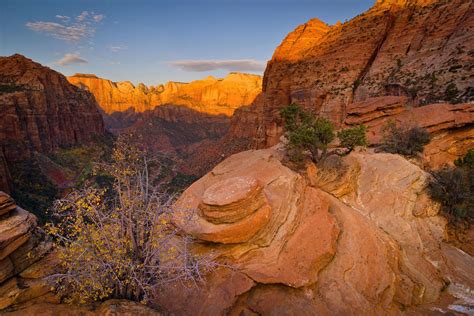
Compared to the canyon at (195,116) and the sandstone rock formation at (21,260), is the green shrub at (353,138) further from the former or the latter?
the canyon at (195,116)

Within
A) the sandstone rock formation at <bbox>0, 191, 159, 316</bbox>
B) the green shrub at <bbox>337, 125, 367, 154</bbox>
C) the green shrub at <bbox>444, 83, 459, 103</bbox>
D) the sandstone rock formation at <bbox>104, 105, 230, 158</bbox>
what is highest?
the green shrub at <bbox>444, 83, 459, 103</bbox>

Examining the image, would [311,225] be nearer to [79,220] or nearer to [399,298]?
[399,298]

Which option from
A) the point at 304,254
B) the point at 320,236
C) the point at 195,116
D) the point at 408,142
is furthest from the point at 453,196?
the point at 195,116

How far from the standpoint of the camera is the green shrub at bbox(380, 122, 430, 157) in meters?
17.8

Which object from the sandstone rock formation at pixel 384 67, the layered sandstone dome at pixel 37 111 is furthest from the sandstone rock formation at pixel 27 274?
the layered sandstone dome at pixel 37 111

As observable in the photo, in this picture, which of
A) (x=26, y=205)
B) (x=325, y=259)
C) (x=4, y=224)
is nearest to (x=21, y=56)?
(x=26, y=205)

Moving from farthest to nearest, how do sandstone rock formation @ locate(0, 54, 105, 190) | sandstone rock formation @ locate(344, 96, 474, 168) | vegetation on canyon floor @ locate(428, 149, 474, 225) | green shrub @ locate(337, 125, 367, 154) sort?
sandstone rock formation @ locate(0, 54, 105, 190)
sandstone rock formation @ locate(344, 96, 474, 168)
green shrub @ locate(337, 125, 367, 154)
vegetation on canyon floor @ locate(428, 149, 474, 225)

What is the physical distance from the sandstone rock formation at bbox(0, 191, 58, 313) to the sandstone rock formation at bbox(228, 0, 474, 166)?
22.0 metres

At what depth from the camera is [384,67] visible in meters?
41.5

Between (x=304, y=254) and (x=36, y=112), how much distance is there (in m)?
77.4

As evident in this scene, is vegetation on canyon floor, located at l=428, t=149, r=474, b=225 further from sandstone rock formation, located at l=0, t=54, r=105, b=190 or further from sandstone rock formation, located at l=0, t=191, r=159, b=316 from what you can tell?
sandstone rock formation, located at l=0, t=54, r=105, b=190

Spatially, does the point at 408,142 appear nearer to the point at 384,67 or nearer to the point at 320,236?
the point at 320,236

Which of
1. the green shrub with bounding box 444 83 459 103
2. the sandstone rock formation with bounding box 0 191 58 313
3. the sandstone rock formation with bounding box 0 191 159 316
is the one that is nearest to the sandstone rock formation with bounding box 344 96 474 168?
the green shrub with bounding box 444 83 459 103

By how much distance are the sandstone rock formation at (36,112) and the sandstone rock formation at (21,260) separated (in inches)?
1644
